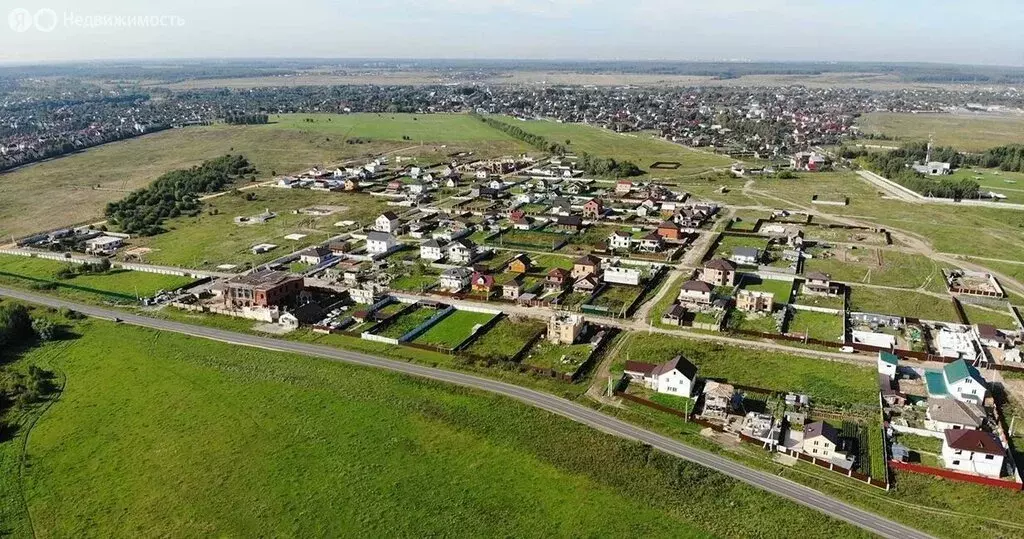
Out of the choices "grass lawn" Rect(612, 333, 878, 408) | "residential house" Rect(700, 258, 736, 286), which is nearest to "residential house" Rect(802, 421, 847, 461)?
"grass lawn" Rect(612, 333, 878, 408)

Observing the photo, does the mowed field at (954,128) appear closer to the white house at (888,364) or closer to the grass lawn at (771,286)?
the grass lawn at (771,286)

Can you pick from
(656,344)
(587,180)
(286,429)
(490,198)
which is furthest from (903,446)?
(587,180)

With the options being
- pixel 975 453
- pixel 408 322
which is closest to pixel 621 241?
pixel 408 322

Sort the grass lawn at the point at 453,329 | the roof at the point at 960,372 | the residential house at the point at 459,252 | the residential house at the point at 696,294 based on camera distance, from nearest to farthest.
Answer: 1. the roof at the point at 960,372
2. the grass lawn at the point at 453,329
3. the residential house at the point at 696,294
4. the residential house at the point at 459,252

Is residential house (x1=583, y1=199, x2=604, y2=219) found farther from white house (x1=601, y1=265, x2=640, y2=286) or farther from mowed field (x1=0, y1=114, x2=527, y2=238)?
mowed field (x1=0, y1=114, x2=527, y2=238)

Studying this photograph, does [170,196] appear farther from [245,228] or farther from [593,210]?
[593,210]

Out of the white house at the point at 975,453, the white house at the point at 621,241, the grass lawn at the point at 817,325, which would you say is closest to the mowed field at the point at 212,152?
the white house at the point at 621,241

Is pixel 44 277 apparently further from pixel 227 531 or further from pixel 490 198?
pixel 490 198
